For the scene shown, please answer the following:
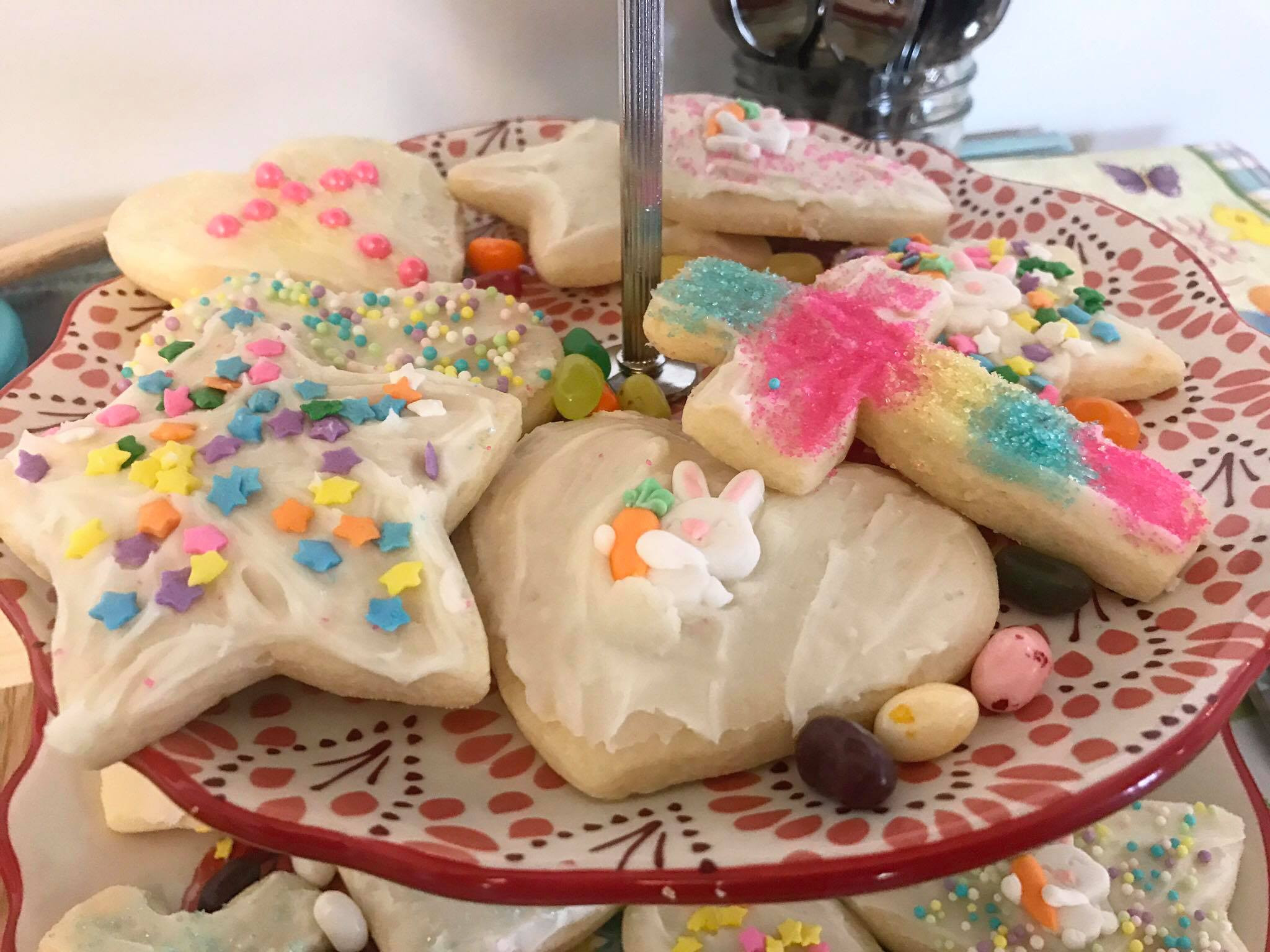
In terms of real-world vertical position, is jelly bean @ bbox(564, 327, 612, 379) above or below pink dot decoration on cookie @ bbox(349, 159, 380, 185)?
below

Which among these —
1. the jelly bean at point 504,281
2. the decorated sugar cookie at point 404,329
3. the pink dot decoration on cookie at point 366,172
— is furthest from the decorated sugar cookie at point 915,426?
the pink dot decoration on cookie at point 366,172

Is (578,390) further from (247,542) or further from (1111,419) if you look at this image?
(1111,419)

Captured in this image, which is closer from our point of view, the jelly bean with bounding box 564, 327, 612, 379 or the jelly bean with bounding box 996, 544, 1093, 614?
the jelly bean with bounding box 996, 544, 1093, 614

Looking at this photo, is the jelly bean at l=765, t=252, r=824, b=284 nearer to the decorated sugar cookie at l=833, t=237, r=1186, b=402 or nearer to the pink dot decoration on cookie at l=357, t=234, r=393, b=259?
the decorated sugar cookie at l=833, t=237, r=1186, b=402

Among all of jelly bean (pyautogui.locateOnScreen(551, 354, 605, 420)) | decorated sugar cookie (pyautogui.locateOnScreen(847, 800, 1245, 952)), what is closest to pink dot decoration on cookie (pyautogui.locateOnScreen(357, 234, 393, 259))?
jelly bean (pyautogui.locateOnScreen(551, 354, 605, 420))

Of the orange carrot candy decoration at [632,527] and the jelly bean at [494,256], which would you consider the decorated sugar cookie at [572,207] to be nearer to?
the jelly bean at [494,256]

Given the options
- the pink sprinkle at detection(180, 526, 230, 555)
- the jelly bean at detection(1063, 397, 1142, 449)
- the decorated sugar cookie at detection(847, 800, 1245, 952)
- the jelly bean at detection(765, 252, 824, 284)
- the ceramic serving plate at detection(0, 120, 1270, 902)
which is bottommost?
the decorated sugar cookie at detection(847, 800, 1245, 952)

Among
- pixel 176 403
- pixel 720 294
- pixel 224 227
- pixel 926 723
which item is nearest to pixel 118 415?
pixel 176 403
